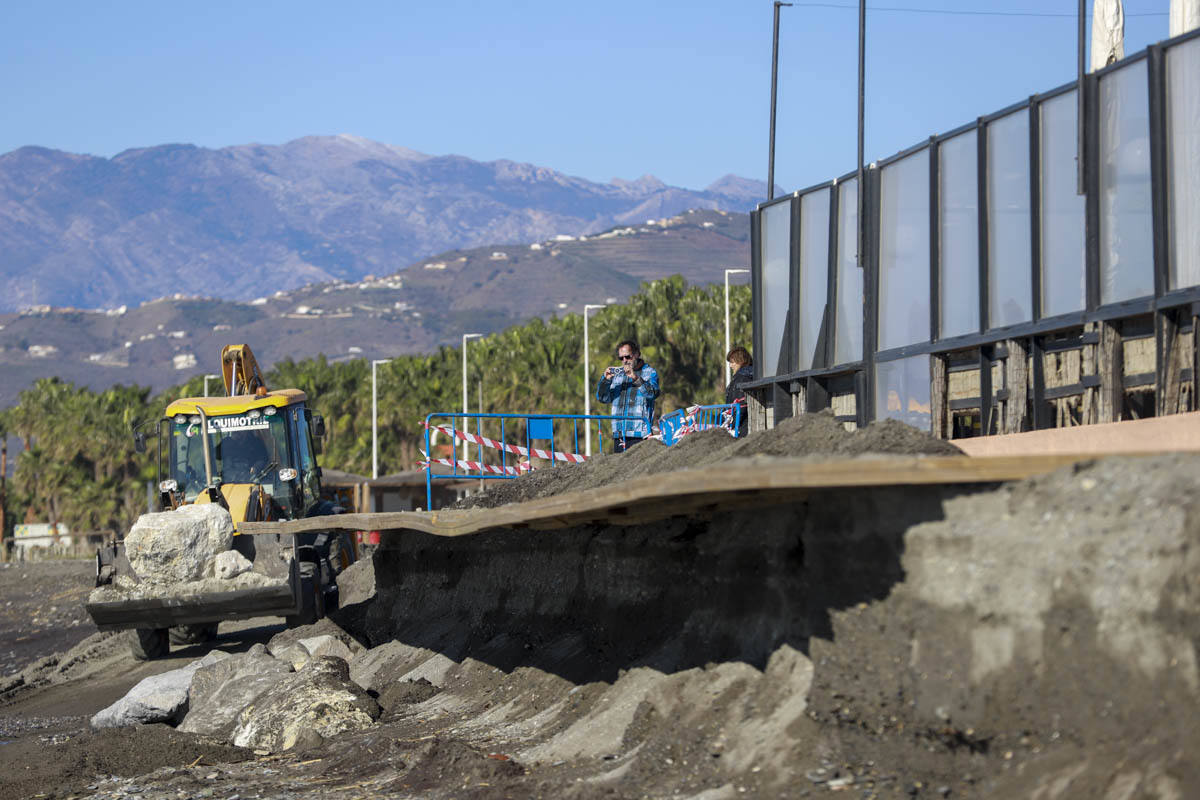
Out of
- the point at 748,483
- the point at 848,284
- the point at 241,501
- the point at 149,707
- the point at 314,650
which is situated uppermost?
the point at 848,284

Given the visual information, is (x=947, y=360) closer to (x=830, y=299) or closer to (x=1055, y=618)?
(x=830, y=299)

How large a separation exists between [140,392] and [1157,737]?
8512 centimetres

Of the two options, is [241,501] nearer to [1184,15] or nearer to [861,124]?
[861,124]

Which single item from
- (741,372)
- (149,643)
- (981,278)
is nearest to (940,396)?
(981,278)

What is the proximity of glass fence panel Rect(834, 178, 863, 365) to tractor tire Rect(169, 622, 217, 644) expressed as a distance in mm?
8852

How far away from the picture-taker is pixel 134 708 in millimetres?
→ 11750

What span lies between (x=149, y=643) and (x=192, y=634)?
1.51 metres

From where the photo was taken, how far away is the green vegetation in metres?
60.2

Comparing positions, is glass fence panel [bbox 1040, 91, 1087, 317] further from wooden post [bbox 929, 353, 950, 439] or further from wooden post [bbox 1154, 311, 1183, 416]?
wooden post [bbox 929, 353, 950, 439]

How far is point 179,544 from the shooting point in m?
14.9

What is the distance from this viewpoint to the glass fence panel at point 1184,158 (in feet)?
29.6

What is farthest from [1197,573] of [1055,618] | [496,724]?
[496,724]

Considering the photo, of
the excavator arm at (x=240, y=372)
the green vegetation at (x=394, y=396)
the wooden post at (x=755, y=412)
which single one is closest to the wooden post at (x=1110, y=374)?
the wooden post at (x=755, y=412)

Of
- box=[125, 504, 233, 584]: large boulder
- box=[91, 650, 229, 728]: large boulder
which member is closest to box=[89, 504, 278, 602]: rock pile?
box=[125, 504, 233, 584]: large boulder
